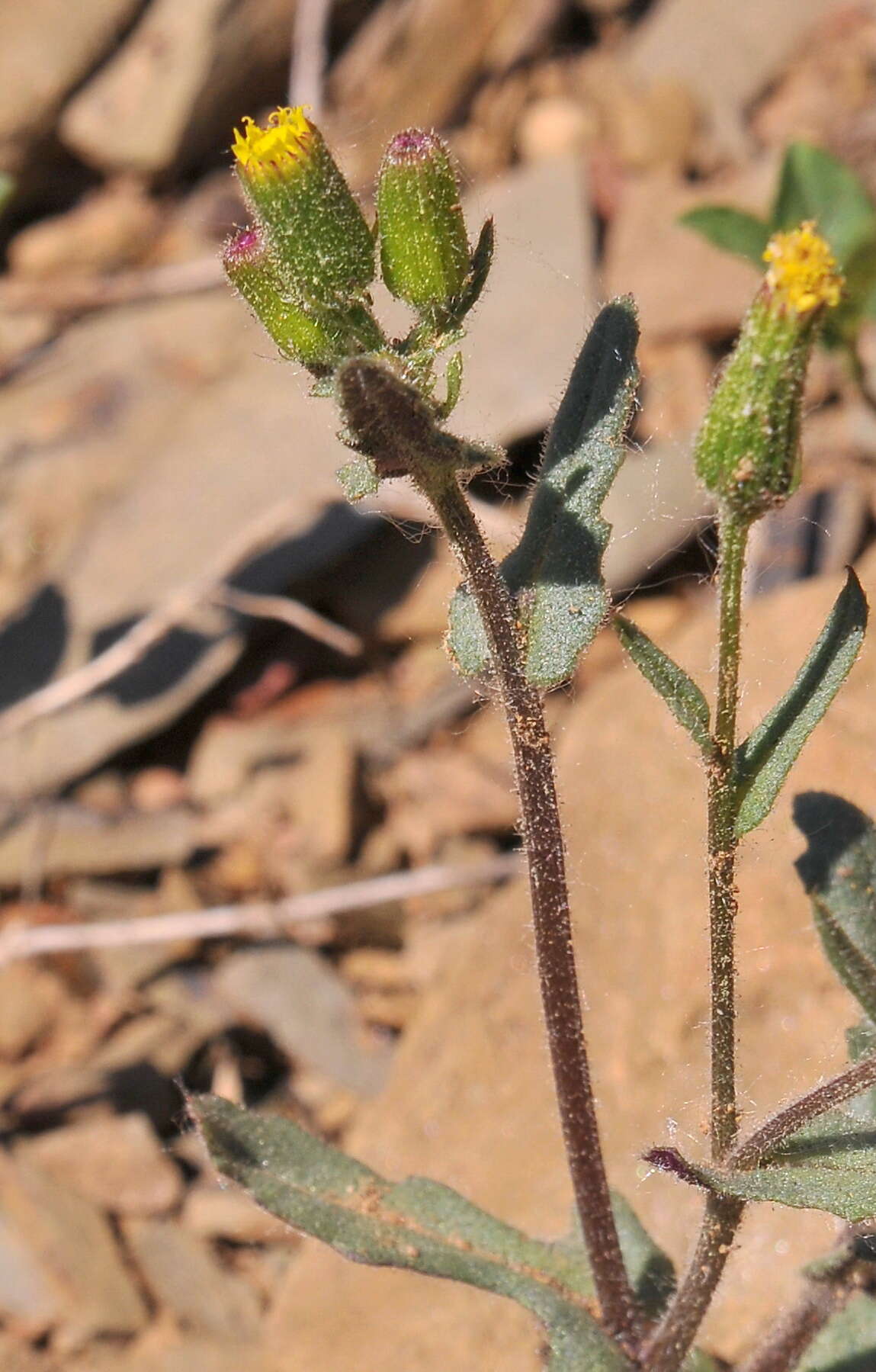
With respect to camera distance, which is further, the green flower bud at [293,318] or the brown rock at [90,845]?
the brown rock at [90,845]

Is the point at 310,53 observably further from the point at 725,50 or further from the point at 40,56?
the point at 725,50

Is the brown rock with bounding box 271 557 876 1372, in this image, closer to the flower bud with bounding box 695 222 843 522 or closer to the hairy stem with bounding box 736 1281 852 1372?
the hairy stem with bounding box 736 1281 852 1372

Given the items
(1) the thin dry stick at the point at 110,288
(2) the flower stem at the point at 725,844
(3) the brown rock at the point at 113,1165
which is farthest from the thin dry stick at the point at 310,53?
(2) the flower stem at the point at 725,844

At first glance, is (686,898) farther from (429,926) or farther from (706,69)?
(706,69)

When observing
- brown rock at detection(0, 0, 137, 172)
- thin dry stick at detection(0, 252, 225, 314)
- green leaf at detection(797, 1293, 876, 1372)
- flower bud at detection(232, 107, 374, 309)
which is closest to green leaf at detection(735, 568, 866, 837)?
flower bud at detection(232, 107, 374, 309)

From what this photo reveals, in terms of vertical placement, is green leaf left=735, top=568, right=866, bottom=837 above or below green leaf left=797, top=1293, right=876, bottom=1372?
above

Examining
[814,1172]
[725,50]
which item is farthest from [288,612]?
[725,50]

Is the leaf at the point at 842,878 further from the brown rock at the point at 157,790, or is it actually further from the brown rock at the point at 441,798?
the brown rock at the point at 157,790
